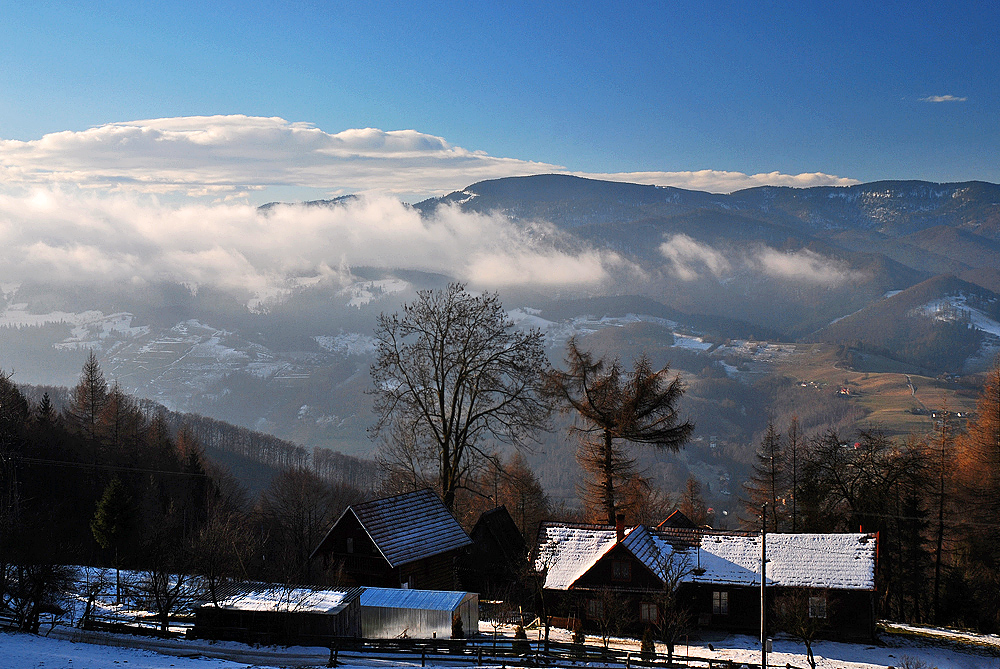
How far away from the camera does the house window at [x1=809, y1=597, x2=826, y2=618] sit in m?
37.5

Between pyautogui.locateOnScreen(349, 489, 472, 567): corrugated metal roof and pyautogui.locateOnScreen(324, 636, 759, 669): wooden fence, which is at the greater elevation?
pyautogui.locateOnScreen(349, 489, 472, 567): corrugated metal roof

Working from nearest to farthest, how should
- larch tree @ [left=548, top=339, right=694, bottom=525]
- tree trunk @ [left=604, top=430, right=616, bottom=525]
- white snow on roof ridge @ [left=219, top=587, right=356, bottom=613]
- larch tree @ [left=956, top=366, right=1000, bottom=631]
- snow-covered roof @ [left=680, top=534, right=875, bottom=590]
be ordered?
white snow on roof ridge @ [left=219, top=587, right=356, bottom=613]
snow-covered roof @ [left=680, top=534, right=875, bottom=590]
larch tree @ [left=548, top=339, right=694, bottom=525]
tree trunk @ [left=604, top=430, right=616, bottom=525]
larch tree @ [left=956, top=366, right=1000, bottom=631]

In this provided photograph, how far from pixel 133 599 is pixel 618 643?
22.9 meters

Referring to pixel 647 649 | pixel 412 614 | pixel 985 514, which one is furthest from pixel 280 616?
pixel 985 514

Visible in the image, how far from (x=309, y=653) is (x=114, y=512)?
60.8 feet

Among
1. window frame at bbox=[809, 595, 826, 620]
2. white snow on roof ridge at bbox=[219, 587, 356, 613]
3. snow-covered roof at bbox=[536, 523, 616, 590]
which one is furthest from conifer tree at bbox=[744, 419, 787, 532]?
white snow on roof ridge at bbox=[219, 587, 356, 613]

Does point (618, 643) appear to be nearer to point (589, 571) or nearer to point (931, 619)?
point (589, 571)

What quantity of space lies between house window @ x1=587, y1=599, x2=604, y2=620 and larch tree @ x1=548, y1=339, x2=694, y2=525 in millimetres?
6349

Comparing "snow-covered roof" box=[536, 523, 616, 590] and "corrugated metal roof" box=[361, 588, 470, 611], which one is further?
"snow-covered roof" box=[536, 523, 616, 590]

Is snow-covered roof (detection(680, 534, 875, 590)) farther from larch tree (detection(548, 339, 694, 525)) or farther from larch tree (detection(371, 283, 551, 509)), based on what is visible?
larch tree (detection(371, 283, 551, 509))

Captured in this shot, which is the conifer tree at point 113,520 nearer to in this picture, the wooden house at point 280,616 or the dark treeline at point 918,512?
the wooden house at point 280,616

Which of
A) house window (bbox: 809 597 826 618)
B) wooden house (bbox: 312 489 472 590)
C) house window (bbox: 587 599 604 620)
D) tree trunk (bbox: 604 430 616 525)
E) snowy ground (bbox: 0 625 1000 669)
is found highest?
tree trunk (bbox: 604 430 616 525)

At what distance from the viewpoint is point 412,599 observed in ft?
111

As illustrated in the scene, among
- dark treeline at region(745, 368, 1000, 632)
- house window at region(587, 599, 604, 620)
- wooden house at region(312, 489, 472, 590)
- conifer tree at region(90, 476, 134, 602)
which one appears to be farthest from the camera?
dark treeline at region(745, 368, 1000, 632)
